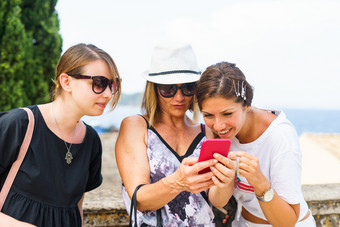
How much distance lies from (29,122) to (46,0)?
6.95m

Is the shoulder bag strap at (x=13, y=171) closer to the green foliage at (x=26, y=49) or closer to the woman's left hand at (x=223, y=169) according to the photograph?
the woman's left hand at (x=223, y=169)

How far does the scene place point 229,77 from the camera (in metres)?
2.46

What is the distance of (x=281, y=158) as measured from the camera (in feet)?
7.68

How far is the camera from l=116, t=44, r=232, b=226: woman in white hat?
7.52ft

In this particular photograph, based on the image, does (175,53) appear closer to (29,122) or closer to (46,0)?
(29,122)

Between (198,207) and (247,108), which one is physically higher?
(247,108)

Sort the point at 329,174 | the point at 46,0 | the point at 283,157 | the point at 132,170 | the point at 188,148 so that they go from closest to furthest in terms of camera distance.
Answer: the point at 283,157 < the point at 132,170 < the point at 188,148 < the point at 46,0 < the point at 329,174

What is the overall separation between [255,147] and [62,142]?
150cm

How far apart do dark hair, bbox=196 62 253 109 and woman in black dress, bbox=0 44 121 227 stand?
716 millimetres

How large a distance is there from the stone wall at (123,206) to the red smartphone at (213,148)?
137cm

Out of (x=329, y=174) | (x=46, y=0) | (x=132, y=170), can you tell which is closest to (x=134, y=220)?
(x=132, y=170)

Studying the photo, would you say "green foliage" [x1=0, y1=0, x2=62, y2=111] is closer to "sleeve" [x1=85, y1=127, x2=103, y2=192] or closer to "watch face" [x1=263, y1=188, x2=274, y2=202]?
"sleeve" [x1=85, y1=127, x2=103, y2=192]

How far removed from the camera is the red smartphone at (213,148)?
2032mm

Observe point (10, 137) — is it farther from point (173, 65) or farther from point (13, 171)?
point (173, 65)
